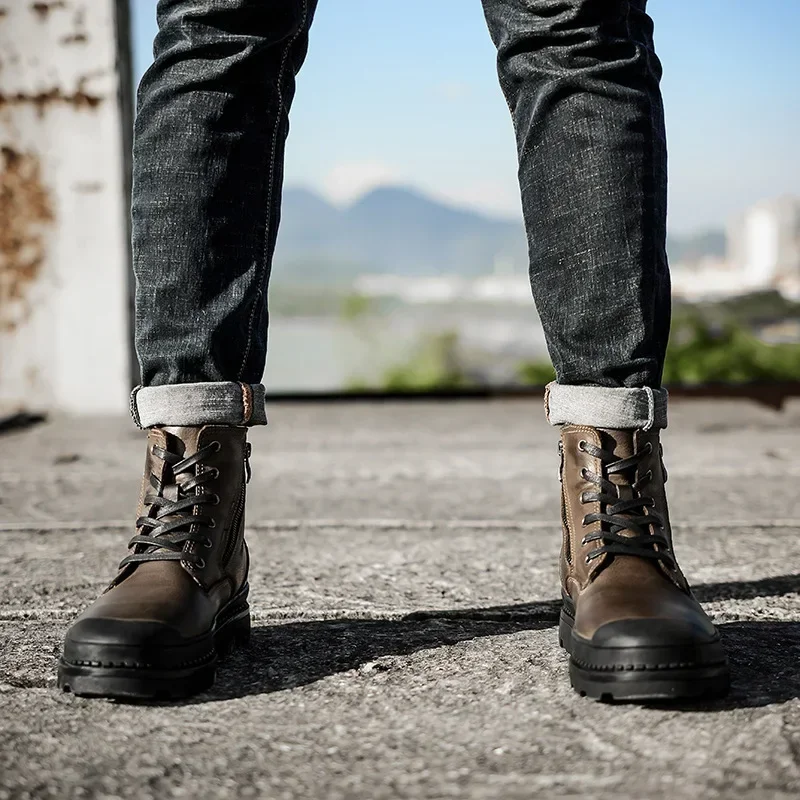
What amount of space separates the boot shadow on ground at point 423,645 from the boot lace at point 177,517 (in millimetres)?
125

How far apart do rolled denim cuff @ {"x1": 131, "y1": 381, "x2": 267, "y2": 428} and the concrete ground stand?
0.24 meters

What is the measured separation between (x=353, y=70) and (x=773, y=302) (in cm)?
180

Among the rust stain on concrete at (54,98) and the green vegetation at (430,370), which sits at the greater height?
the rust stain on concrete at (54,98)

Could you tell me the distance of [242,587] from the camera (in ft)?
3.34

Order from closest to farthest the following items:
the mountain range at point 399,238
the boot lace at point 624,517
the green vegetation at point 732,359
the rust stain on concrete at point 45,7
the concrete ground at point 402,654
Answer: the concrete ground at point 402,654 → the boot lace at point 624,517 → the rust stain on concrete at point 45,7 → the green vegetation at point 732,359 → the mountain range at point 399,238

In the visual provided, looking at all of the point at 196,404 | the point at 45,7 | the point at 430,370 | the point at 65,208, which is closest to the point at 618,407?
the point at 196,404

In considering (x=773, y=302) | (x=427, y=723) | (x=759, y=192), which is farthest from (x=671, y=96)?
(x=427, y=723)

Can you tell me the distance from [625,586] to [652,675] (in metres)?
0.10

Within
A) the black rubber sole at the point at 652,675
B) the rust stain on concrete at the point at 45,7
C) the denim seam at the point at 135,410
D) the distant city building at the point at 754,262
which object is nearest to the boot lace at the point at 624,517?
the black rubber sole at the point at 652,675

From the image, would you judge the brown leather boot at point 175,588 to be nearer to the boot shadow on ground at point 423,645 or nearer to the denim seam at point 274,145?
the boot shadow on ground at point 423,645

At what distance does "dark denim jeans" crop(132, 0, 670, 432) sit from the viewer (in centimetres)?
100

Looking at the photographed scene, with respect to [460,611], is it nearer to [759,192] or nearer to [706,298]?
[706,298]

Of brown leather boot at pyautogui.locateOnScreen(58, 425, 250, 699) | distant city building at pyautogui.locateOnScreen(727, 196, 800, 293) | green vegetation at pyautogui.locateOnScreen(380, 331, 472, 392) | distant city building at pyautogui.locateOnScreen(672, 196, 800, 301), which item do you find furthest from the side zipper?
distant city building at pyautogui.locateOnScreen(727, 196, 800, 293)

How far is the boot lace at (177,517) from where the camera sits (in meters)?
0.95
